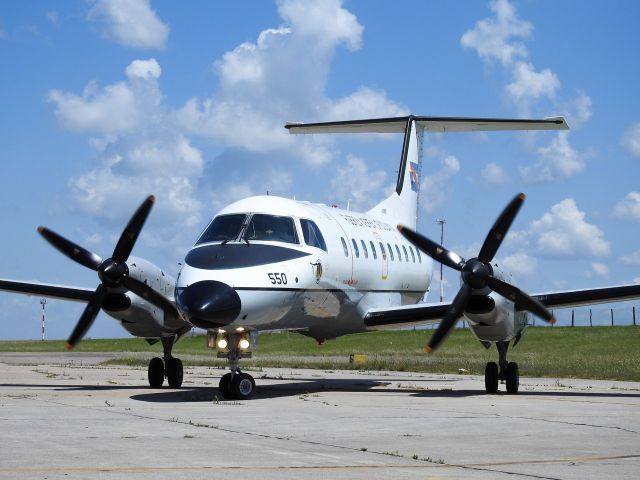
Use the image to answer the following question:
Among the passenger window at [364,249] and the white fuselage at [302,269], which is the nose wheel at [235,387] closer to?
the white fuselage at [302,269]

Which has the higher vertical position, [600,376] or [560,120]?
[560,120]

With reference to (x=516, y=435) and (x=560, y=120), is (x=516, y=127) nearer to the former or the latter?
(x=560, y=120)

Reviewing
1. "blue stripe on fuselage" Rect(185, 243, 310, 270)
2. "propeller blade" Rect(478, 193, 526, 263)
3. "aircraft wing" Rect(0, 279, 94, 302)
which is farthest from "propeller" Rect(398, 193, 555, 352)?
"aircraft wing" Rect(0, 279, 94, 302)

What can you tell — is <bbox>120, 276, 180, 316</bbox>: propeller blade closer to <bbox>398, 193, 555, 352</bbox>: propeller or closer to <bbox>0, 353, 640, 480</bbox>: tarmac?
<bbox>0, 353, 640, 480</bbox>: tarmac

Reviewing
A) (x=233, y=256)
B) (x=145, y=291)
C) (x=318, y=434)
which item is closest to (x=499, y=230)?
(x=233, y=256)

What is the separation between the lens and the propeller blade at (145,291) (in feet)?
66.4

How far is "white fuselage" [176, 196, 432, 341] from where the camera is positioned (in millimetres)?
17891

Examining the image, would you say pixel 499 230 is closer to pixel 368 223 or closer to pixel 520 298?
pixel 520 298

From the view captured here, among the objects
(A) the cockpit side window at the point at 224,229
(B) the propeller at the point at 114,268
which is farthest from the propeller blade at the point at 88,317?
(A) the cockpit side window at the point at 224,229

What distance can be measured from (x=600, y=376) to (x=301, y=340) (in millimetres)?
34442

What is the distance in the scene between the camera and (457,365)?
122ft

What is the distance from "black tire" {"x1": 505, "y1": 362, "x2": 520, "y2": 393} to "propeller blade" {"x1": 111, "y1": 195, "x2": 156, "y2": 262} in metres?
8.35

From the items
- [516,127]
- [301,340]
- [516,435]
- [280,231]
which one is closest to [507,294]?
[280,231]

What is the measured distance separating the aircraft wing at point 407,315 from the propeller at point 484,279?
113 centimetres
